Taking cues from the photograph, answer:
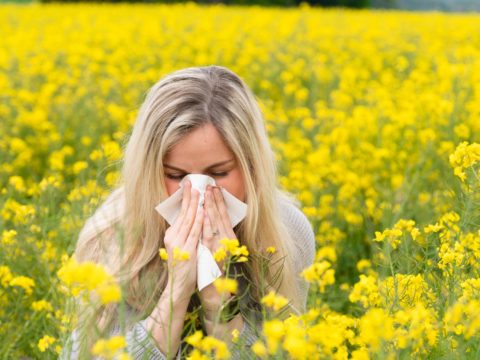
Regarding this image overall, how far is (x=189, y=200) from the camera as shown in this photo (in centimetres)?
205

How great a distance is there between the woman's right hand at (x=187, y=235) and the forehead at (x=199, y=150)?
64mm

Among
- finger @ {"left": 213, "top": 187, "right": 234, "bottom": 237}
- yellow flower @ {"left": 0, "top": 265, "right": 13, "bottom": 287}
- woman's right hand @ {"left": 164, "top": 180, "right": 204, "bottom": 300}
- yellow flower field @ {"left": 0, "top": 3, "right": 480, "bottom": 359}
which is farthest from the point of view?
yellow flower @ {"left": 0, "top": 265, "right": 13, "bottom": 287}

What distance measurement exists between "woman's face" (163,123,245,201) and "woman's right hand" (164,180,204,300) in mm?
68

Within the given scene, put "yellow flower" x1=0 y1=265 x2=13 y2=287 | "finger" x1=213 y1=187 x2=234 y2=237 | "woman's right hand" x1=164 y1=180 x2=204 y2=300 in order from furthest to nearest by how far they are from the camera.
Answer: "yellow flower" x1=0 y1=265 x2=13 y2=287
"finger" x1=213 y1=187 x2=234 y2=237
"woman's right hand" x1=164 y1=180 x2=204 y2=300

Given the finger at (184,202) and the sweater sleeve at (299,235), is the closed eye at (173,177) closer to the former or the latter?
the finger at (184,202)

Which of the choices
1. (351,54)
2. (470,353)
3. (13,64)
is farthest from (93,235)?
(351,54)

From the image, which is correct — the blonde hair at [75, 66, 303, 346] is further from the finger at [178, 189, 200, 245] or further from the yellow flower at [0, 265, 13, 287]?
the yellow flower at [0, 265, 13, 287]

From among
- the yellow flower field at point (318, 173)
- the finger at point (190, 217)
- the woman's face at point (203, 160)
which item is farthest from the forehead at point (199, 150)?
the yellow flower field at point (318, 173)

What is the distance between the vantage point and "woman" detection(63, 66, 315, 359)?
204 cm

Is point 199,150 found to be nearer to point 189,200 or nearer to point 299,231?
point 189,200

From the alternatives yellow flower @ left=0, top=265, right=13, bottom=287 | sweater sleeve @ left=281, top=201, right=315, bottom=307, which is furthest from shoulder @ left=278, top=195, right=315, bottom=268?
yellow flower @ left=0, top=265, right=13, bottom=287

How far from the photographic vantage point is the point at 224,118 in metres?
2.19

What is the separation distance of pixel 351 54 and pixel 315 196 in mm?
5474

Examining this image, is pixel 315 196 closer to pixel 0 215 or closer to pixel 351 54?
pixel 0 215
